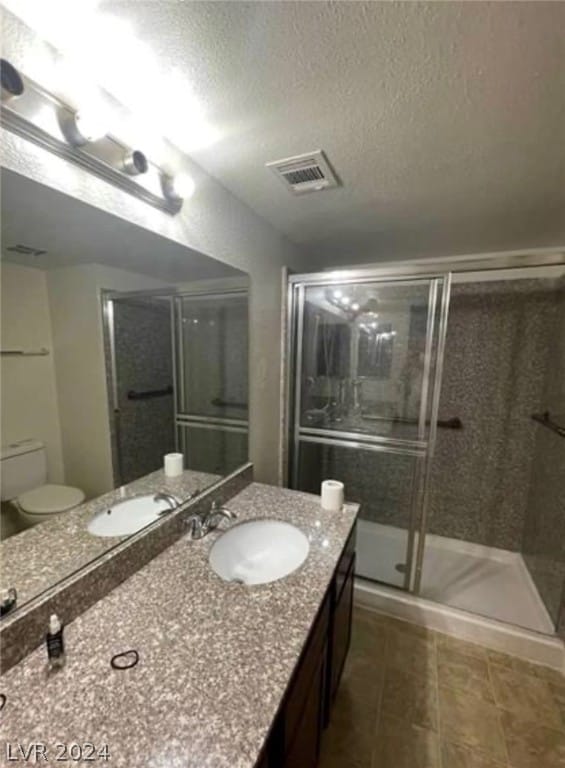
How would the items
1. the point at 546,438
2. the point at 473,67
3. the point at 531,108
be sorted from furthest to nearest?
1. the point at 546,438
2. the point at 531,108
3. the point at 473,67

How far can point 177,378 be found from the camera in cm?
129

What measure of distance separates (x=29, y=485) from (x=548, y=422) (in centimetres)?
245

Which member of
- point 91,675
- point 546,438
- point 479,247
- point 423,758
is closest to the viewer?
point 91,675

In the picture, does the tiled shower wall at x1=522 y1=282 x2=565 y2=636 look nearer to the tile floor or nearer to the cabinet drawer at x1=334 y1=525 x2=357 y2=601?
the tile floor

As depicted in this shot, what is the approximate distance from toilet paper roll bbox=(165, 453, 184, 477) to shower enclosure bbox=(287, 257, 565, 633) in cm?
92

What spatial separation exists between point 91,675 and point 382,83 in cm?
156

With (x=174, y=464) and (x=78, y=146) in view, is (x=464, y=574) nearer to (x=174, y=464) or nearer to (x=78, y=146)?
(x=174, y=464)

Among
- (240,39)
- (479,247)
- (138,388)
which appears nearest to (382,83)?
(240,39)

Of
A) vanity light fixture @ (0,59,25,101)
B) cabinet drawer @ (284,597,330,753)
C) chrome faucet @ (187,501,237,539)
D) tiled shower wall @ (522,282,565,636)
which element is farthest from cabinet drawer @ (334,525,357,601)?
vanity light fixture @ (0,59,25,101)

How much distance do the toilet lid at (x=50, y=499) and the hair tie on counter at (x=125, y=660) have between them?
0.39 meters

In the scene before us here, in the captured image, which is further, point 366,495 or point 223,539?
point 366,495

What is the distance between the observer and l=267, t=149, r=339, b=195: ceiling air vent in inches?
47.7

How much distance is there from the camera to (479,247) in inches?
85.0

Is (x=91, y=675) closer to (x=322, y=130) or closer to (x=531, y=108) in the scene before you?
(x=322, y=130)
